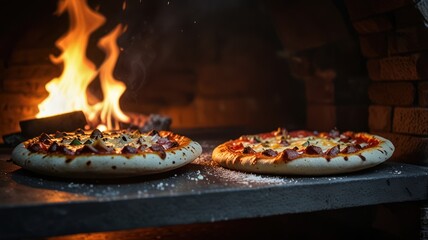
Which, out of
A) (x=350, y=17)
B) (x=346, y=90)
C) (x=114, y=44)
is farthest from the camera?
(x=114, y=44)

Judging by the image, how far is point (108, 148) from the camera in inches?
104

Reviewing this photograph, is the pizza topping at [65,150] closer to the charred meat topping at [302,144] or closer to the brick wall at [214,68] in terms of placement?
the charred meat topping at [302,144]

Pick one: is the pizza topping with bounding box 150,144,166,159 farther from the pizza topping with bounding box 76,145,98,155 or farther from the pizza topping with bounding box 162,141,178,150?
the pizza topping with bounding box 76,145,98,155

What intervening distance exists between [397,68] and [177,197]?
77.0 inches

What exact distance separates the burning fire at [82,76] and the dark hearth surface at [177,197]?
142 cm

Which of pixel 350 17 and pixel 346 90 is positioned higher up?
pixel 350 17

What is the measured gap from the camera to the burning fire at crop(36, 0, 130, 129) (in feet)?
13.9

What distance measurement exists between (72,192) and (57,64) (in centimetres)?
239

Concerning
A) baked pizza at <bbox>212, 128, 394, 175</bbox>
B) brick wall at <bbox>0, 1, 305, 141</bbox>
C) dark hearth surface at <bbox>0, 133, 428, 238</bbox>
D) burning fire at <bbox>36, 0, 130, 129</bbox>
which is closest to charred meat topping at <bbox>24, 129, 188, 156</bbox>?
dark hearth surface at <bbox>0, 133, 428, 238</bbox>

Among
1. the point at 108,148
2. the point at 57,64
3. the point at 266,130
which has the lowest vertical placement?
the point at 266,130

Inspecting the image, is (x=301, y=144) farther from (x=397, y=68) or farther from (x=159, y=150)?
(x=159, y=150)

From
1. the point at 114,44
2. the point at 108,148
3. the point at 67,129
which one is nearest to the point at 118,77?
the point at 114,44

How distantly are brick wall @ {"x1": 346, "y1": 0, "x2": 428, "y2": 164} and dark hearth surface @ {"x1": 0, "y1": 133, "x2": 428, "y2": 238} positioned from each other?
0.51 m

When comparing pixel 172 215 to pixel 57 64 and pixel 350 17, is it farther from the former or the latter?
pixel 57 64
